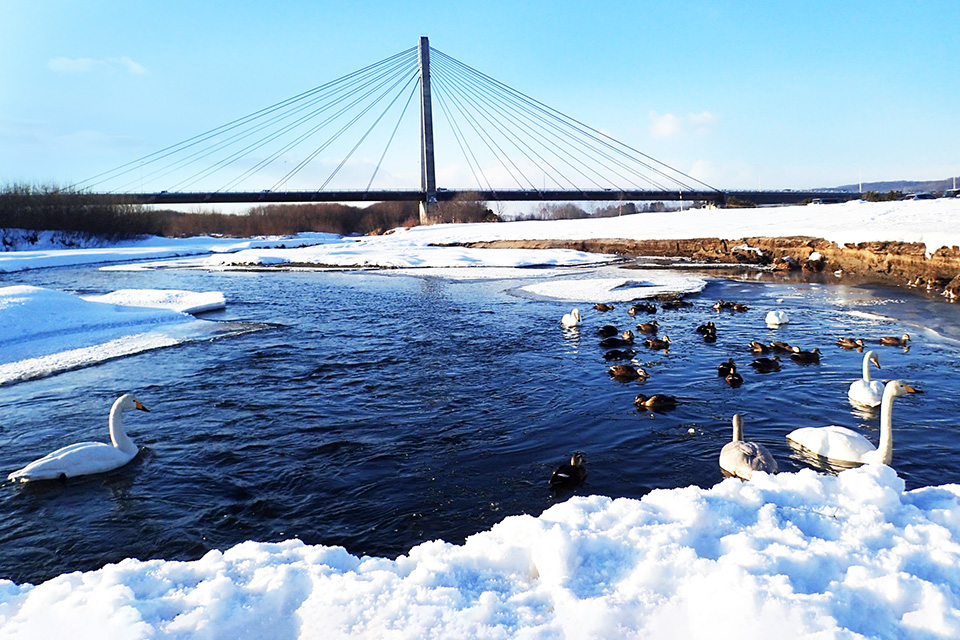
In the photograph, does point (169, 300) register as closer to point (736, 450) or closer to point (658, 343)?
point (658, 343)

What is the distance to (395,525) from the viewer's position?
4.80 metres

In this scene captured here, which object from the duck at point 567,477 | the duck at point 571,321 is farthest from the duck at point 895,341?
the duck at point 567,477

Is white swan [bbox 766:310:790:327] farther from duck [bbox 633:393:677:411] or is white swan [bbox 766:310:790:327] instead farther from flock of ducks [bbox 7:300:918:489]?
duck [bbox 633:393:677:411]

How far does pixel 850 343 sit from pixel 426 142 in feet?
169

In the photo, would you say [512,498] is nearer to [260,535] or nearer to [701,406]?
[260,535]

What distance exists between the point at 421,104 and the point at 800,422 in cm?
5523

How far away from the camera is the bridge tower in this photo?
57.4 m

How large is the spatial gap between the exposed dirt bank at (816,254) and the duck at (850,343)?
6.36 m

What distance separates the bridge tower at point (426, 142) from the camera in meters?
57.4

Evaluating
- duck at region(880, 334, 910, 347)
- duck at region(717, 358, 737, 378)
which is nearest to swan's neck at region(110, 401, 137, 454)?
duck at region(717, 358, 737, 378)

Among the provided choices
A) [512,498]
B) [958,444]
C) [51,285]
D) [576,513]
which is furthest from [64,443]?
[51,285]

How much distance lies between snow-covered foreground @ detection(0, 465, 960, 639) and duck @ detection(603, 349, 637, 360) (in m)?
5.92

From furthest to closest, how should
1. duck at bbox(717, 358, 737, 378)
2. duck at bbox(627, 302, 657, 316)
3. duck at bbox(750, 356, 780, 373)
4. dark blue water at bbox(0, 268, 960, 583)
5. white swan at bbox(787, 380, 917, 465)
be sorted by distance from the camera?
1. duck at bbox(627, 302, 657, 316)
2. duck at bbox(750, 356, 780, 373)
3. duck at bbox(717, 358, 737, 378)
4. white swan at bbox(787, 380, 917, 465)
5. dark blue water at bbox(0, 268, 960, 583)

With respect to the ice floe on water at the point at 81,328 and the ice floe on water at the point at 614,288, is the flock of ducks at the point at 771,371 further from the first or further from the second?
the ice floe on water at the point at 81,328
